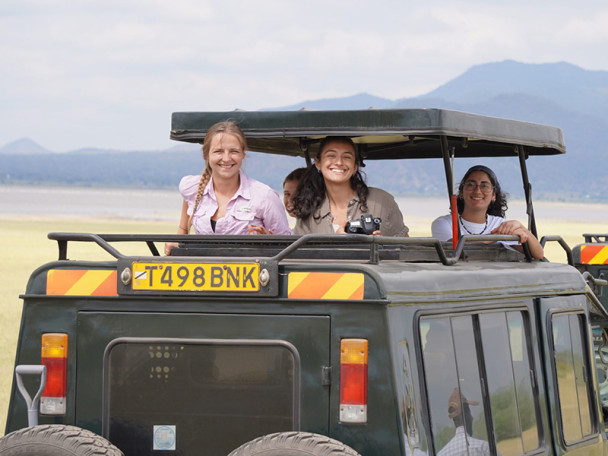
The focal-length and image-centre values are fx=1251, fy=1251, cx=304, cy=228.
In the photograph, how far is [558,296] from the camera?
7.01 meters

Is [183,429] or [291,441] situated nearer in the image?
[291,441]

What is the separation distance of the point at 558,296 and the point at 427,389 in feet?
6.27

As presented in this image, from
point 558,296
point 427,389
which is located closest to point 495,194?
point 558,296

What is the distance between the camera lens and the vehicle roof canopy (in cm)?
608

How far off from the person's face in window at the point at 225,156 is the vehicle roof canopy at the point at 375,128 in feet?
0.35

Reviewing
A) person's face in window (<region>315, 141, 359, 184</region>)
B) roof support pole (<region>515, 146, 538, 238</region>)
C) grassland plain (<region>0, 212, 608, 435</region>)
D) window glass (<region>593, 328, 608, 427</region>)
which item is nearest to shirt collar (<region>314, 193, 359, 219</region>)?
person's face in window (<region>315, 141, 359, 184</region>)

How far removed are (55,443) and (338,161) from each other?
2.44 metres

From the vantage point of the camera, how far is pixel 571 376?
7141 mm

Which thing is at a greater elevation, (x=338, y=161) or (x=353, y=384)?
(x=338, y=161)

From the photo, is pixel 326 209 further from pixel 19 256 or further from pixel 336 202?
pixel 19 256

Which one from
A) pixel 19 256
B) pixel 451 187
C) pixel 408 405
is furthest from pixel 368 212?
pixel 19 256

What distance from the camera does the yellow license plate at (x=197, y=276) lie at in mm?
5219

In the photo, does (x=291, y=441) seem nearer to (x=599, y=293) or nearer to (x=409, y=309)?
(x=409, y=309)

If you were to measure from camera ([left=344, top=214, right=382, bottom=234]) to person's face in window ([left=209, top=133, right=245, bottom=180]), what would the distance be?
73 cm
